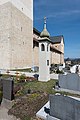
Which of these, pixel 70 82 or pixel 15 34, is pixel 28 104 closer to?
pixel 70 82

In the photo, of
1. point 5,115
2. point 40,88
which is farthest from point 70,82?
point 5,115

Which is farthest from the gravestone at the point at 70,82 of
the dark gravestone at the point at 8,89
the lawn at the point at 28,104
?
the dark gravestone at the point at 8,89

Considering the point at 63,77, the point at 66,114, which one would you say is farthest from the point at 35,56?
the point at 66,114

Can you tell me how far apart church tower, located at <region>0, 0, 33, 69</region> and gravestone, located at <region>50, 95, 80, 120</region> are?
18.8 meters

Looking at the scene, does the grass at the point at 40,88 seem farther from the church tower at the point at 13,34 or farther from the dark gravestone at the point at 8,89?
the church tower at the point at 13,34

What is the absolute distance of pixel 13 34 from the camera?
2606 cm

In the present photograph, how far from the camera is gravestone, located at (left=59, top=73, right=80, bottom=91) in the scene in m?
10.7

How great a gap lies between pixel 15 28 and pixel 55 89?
17749mm

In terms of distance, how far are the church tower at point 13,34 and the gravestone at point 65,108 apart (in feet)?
61.8

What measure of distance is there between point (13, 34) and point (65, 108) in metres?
21.3

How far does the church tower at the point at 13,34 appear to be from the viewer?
993 inches

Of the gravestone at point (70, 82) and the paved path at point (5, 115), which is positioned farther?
the gravestone at point (70, 82)

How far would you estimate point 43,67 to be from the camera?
14.6m

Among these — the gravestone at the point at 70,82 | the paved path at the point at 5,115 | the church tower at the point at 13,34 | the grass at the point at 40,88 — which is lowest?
the paved path at the point at 5,115
